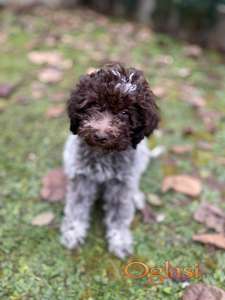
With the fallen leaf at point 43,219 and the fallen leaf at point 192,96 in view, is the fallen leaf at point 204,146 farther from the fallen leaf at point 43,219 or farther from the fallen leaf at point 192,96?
the fallen leaf at point 43,219

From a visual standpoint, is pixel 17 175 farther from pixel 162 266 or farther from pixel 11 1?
pixel 11 1

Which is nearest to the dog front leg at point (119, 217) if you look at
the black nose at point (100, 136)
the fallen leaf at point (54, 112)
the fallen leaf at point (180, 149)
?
the black nose at point (100, 136)

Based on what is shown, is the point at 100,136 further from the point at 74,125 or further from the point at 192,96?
the point at 192,96

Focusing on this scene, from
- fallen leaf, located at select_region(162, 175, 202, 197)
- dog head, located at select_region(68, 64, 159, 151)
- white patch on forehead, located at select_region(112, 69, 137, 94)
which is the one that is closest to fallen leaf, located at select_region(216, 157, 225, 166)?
fallen leaf, located at select_region(162, 175, 202, 197)

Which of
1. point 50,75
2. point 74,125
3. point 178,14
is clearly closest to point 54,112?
point 50,75

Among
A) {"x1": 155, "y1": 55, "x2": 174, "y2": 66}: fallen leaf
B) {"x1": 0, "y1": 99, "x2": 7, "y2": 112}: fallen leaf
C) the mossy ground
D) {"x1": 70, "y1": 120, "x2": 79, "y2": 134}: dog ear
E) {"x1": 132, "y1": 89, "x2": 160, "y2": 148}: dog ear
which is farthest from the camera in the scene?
{"x1": 155, "y1": 55, "x2": 174, "y2": 66}: fallen leaf

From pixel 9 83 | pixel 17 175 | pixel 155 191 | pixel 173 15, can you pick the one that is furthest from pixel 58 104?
pixel 173 15

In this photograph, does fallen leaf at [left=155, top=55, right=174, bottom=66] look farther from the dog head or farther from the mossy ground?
the dog head
